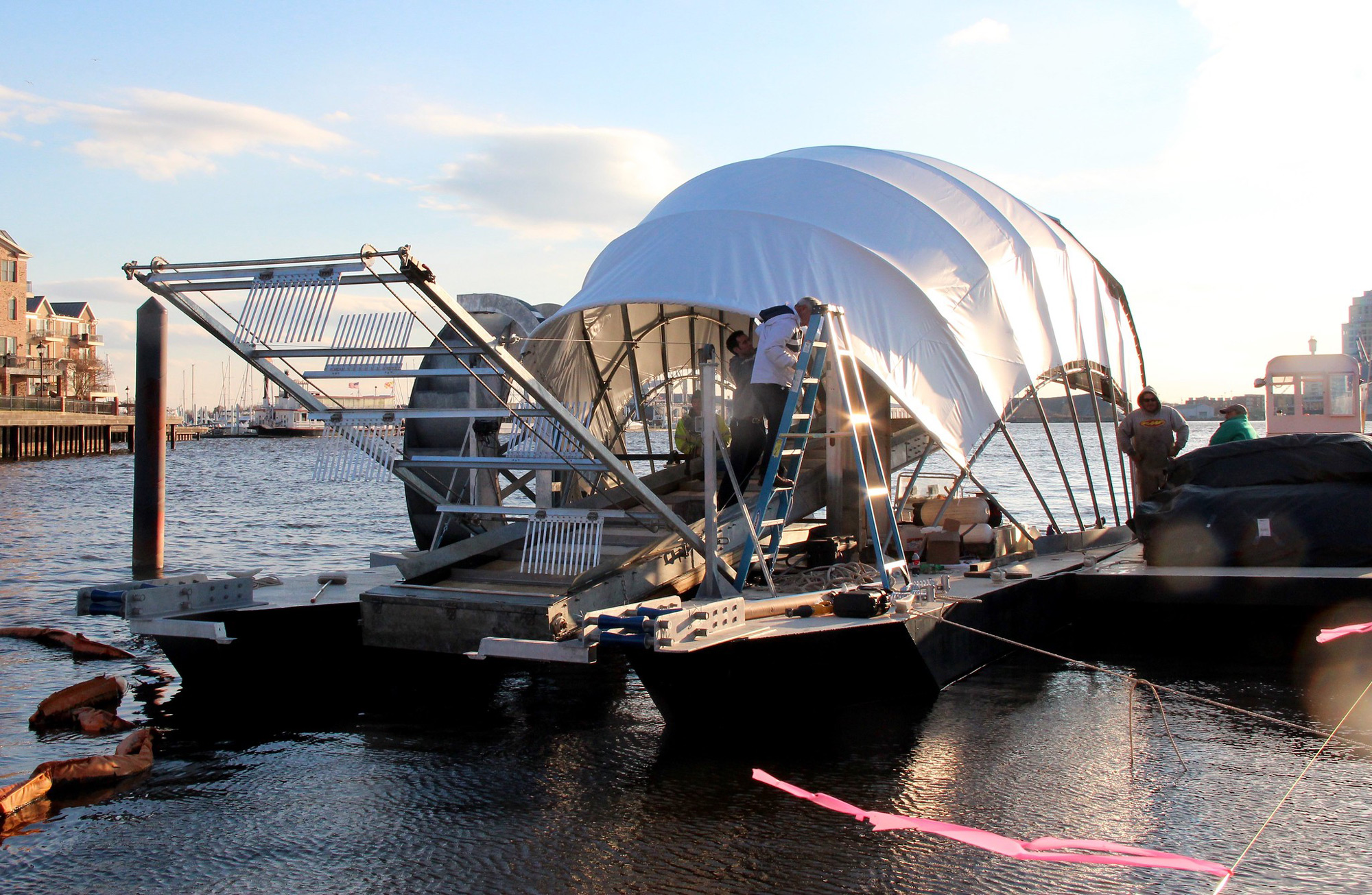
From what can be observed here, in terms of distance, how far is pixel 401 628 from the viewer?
967cm

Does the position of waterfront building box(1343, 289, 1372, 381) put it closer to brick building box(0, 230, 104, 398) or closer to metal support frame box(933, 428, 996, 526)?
metal support frame box(933, 428, 996, 526)

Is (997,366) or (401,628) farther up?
(997,366)

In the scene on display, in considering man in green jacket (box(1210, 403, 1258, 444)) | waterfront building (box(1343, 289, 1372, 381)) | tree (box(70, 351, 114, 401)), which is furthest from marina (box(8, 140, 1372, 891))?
tree (box(70, 351, 114, 401))

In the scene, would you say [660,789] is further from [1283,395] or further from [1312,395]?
[1283,395]

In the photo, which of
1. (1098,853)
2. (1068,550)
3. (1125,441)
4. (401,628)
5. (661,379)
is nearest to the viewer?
(1098,853)

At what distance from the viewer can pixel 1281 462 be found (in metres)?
12.4

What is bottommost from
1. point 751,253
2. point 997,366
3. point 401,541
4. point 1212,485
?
point 401,541

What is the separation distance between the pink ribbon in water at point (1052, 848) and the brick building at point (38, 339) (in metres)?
102

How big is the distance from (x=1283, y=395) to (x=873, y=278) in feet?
36.8

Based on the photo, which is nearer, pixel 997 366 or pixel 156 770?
pixel 156 770

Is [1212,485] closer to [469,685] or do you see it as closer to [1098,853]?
[1098,853]

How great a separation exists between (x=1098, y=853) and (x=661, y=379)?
1128 centimetres

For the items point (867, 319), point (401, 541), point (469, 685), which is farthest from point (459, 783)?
point (401, 541)

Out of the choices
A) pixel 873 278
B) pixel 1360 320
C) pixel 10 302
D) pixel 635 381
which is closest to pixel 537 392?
pixel 873 278
